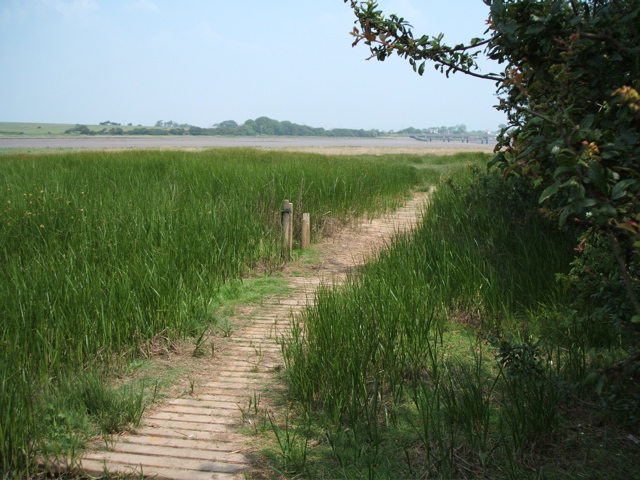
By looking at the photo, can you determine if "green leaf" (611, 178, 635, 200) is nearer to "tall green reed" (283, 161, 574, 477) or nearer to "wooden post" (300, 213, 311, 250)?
"tall green reed" (283, 161, 574, 477)

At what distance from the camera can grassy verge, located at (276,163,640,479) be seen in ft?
8.80

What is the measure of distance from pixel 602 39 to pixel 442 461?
6.01 feet

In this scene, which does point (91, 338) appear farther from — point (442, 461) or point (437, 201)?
point (437, 201)

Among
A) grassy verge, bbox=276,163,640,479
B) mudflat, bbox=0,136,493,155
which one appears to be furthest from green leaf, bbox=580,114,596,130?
mudflat, bbox=0,136,493,155

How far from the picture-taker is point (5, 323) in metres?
3.70

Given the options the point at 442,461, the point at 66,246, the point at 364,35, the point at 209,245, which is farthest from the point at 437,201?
the point at 442,461

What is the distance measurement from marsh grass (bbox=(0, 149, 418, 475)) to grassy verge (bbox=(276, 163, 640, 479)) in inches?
44.7

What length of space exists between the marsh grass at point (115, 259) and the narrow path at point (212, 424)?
9.7 inches

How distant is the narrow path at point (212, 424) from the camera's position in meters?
2.71

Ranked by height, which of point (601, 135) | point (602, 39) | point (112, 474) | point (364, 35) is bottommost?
point (112, 474)

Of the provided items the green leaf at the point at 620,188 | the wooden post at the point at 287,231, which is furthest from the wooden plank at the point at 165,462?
the wooden post at the point at 287,231

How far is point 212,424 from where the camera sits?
10.3ft

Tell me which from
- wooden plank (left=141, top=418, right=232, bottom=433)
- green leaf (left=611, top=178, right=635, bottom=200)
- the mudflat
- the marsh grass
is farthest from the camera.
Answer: the mudflat

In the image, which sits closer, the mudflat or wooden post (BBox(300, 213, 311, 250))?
wooden post (BBox(300, 213, 311, 250))
